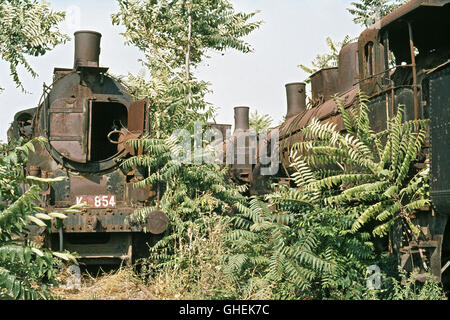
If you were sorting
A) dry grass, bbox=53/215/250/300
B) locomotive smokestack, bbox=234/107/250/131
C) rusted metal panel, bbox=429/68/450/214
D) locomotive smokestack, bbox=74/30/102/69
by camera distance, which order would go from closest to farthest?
rusted metal panel, bbox=429/68/450/214
dry grass, bbox=53/215/250/300
locomotive smokestack, bbox=74/30/102/69
locomotive smokestack, bbox=234/107/250/131

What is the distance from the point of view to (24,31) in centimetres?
1396

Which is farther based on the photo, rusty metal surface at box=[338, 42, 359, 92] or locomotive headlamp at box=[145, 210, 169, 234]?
rusty metal surface at box=[338, 42, 359, 92]

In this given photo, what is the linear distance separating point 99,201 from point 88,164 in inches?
28.2

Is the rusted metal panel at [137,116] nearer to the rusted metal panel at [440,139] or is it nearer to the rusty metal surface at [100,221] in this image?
the rusty metal surface at [100,221]

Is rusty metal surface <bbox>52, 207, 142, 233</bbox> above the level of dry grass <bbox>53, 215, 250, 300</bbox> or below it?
above

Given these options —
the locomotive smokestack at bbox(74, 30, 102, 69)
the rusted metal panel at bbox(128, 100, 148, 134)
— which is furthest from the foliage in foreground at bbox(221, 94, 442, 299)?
the locomotive smokestack at bbox(74, 30, 102, 69)

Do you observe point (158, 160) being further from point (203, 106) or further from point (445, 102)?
point (445, 102)

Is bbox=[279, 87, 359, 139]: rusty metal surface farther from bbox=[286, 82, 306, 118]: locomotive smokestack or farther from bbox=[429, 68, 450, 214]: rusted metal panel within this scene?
bbox=[429, 68, 450, 214]: rusted metal panel

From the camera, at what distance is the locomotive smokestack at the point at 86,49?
9.89 m

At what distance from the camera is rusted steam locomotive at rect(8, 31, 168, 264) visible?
8.40 m

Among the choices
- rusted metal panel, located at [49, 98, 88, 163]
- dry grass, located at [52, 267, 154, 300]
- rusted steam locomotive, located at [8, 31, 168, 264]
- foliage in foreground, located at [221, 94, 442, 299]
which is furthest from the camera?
rusted metal panel, located at [49, 98, 88, 163]

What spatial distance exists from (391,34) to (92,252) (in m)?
5.43

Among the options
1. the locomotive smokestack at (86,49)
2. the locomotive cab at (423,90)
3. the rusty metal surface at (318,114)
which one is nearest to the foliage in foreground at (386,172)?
the locomotive cab at (423,90)

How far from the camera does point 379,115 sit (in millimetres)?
7383
